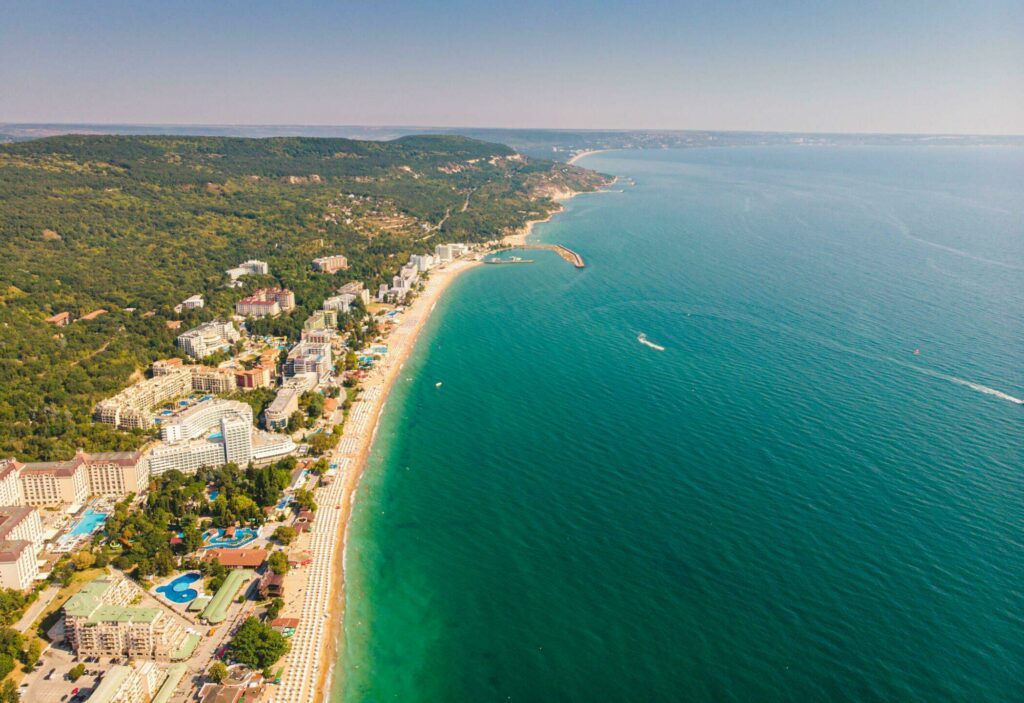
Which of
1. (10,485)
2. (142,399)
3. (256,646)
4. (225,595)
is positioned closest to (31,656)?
(225,595)

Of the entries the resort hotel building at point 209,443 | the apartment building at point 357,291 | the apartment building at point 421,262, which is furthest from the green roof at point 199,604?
the apartment building at point 421,262

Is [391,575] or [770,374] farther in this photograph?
[770,374]

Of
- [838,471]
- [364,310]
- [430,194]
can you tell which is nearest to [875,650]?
[838,471]

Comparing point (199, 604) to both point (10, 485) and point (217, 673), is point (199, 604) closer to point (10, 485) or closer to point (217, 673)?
point (217, 673)

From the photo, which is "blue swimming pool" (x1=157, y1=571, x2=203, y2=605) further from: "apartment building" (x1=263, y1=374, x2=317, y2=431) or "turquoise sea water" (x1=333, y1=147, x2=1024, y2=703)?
"apartment building" (x1=263, y1=374, x2=317, y2=431)

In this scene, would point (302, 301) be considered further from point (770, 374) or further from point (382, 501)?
point (770, 374)

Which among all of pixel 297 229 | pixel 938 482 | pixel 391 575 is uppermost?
pixel 297 229

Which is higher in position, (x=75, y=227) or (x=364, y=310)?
(x=75, y=227)
